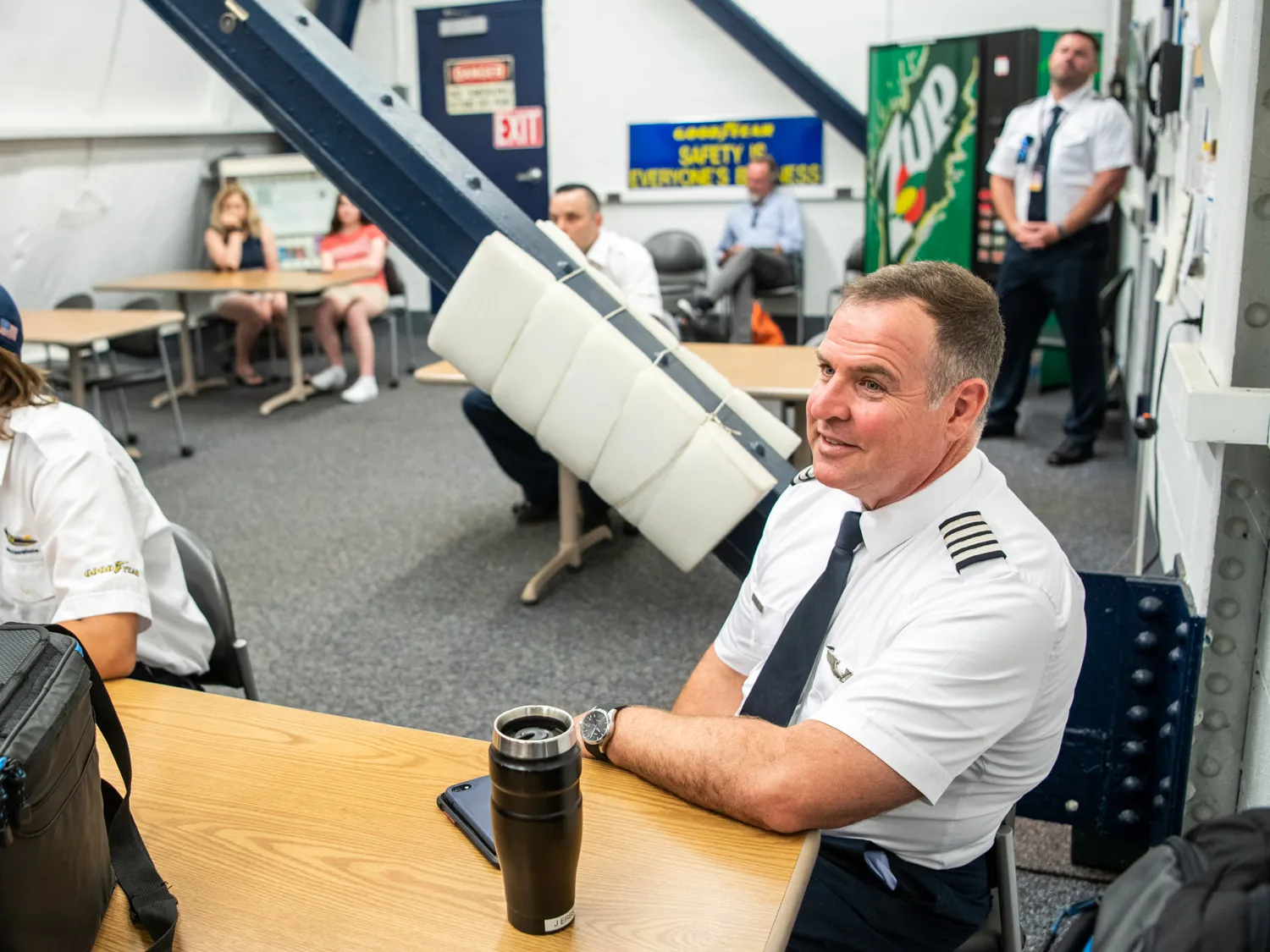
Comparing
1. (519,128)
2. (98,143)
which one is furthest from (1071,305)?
(98,143)

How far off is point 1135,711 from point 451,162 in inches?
72.6

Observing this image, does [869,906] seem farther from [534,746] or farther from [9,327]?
[9,327]

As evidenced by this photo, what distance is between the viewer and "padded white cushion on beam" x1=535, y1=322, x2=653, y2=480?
2445mm

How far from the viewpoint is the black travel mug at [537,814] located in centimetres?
90

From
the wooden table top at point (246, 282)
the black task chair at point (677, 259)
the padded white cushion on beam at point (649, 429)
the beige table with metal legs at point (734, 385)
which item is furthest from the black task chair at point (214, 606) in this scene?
the black task chair at point (677, 259)

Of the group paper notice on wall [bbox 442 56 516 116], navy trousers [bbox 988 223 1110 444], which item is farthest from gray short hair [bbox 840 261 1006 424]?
paper notice on wall [bbox 442 56 516 116]

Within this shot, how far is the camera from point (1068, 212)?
4.63 metres

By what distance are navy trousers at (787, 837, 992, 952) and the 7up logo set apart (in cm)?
509

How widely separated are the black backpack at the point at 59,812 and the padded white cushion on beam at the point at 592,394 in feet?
4.95

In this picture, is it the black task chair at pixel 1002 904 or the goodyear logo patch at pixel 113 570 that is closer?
the black task chair at pixel 1002 904

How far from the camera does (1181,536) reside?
2062mm

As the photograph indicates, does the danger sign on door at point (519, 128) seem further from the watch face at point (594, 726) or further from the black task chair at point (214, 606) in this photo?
the watch face at point (594, 726)

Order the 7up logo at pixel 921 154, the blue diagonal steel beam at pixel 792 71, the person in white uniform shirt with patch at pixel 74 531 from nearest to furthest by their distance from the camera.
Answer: the person in white uniform shirt with patch at pixel 74 531
the 7up logo at pixel 921 154
the blue diagonal steel beam at pixel 792 71

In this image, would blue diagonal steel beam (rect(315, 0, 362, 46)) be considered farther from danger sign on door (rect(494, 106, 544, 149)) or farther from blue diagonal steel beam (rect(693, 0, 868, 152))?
blue diagonal steel beam (rect(693, 0, 868, 152))
